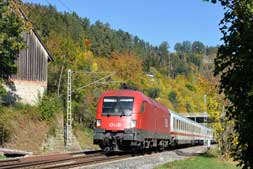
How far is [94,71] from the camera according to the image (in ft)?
211

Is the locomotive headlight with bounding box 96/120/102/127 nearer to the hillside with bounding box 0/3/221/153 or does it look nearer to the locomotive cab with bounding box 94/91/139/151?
the locomotive cab with bounding box 94/91/139/151

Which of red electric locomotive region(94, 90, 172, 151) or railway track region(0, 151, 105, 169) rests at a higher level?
red electric locomotive region(94, 90, 172, 151)

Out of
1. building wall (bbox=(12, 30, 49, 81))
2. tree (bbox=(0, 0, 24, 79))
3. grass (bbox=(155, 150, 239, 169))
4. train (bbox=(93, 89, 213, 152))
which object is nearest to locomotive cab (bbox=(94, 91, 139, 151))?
train (bbox=(93, 89, 213, 152))

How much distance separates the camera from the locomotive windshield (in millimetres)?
24516

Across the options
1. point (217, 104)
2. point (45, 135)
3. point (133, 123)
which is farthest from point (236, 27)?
point (45, 135)

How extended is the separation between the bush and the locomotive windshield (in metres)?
13.6

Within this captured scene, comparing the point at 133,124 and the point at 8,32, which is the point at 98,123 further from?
the point at 8,32

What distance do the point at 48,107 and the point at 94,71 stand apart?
26786 mm

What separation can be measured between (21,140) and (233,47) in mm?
26551

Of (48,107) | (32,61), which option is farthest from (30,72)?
(48,107)

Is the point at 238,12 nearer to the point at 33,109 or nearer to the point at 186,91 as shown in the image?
the point at 33,109

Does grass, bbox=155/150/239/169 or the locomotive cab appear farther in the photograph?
the locomotive cab

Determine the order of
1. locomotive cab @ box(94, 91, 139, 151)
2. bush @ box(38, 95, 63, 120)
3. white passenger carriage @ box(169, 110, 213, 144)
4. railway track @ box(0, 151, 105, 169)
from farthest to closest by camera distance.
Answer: white passenger carriage @ box(169, 110, 213, 144), bush @ box(38, 95, 63, 120), locomotive cab @ box(94, 91, 139, 151), railway track @ box(0, 151, 105, 169)

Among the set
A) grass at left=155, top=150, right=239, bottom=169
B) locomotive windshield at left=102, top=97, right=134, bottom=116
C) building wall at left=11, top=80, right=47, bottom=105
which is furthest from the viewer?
building wall at left=11, top=80, right=47, bottom=105
